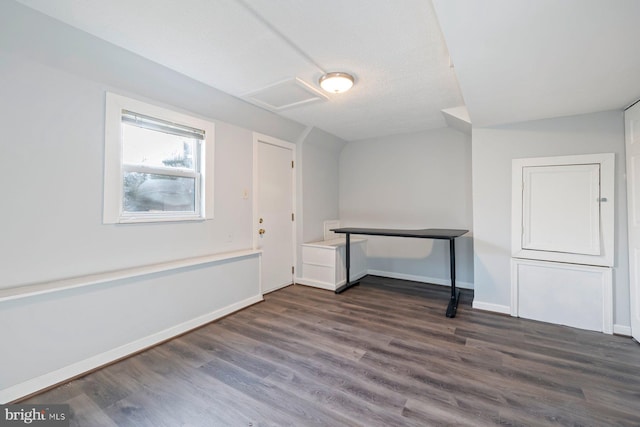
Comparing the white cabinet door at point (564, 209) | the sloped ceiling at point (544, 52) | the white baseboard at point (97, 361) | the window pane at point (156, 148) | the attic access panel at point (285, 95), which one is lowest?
the white baseboard at point (97, 361)

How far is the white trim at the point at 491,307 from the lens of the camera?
9.90 ft

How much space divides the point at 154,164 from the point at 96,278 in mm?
1131

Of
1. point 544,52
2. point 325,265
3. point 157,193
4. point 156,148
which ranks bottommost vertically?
point 325,265

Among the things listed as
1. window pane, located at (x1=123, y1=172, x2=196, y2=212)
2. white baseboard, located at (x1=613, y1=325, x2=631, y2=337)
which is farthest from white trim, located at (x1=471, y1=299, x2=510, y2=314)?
window pane, located at (x1=123, y1=172, x2=196, y2=212)

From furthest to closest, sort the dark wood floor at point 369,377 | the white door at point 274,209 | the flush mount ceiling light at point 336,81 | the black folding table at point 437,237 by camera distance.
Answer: the white door at point 274,209 < the black folding table at point 437,237 < the flush mount ceiling light at point 336,81 < the dark wood floor at point 369,377

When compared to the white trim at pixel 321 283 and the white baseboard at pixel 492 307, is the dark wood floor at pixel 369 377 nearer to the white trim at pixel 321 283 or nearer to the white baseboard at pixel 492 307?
the white baseboard at pixel 492 307

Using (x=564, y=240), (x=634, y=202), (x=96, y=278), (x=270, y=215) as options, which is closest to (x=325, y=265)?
(x=270, y=215)

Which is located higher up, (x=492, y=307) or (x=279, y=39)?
(x=279, y=39)

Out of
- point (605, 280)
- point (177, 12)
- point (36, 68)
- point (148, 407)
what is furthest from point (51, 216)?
point (605, 280)

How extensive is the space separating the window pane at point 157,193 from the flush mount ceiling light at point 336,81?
1.74m

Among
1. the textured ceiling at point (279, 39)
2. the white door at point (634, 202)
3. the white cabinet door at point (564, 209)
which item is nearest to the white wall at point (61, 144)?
the textured ceiling at point (279, 39)

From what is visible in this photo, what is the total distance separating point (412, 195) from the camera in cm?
445

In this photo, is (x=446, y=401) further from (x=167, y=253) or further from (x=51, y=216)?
(x=51, y=216)

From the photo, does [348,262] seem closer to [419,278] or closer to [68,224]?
[419,278]
